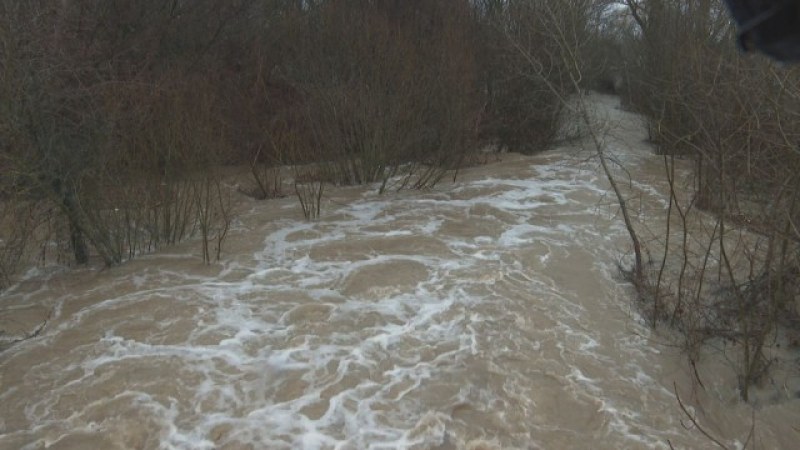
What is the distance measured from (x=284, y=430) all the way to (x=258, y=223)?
474 centimetres

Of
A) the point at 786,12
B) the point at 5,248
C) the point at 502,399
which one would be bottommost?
the point at 502,399

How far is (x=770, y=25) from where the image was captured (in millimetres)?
1303

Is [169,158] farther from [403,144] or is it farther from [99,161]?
[403,144]

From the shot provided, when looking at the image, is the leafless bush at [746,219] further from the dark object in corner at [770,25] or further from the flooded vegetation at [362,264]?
the dark object in corner at [770,25]

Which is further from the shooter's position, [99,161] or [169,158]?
[169,158]

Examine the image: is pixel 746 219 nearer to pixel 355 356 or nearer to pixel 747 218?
pixel 747 218

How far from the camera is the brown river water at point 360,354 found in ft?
15.0

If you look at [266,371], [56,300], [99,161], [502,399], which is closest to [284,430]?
[266,371]

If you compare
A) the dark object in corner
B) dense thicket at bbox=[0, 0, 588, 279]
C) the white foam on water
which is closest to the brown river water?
the white foam on water

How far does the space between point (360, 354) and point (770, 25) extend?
4521 millimetres

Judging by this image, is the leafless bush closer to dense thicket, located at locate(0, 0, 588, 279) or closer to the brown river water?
the brown river water

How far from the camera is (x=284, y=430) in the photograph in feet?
14.8

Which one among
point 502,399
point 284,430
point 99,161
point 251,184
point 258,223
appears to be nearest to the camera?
point 284,430

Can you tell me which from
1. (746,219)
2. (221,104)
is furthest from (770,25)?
(221,104)
